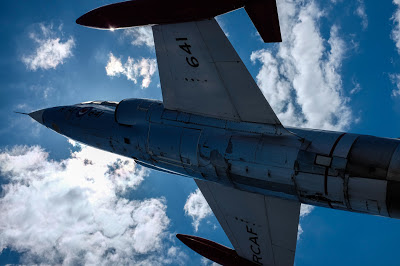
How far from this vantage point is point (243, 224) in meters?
9.59

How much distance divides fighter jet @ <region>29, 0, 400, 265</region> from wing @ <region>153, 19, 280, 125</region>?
3cm

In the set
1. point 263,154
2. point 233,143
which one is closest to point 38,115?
point 233,143

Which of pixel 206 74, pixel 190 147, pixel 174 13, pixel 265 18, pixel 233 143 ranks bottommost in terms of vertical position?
pixel 190 147

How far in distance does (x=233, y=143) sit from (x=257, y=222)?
3363 mm

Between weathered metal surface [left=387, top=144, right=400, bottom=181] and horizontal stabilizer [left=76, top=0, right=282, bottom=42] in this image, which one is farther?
horizontal stabilizer [left=76, top=0, right=282, bottom=42]

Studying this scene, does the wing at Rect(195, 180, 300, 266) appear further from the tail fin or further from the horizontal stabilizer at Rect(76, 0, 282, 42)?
the horizontal stabilizer at Rect(76, 0, 282, 42)

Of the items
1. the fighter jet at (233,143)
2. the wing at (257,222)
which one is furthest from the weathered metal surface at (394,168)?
the wing at (257,222)

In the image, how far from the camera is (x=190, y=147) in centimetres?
805

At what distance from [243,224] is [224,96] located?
4623 millimetres

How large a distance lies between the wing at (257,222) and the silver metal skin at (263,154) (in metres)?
1.37

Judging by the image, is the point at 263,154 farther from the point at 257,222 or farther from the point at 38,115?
the point at 38,115

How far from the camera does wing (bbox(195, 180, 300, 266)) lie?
8.80 m

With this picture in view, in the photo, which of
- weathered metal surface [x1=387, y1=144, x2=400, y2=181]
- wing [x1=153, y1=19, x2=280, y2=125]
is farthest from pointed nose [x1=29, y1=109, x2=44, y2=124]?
weathered metal surface [x1=387, y1=144, x2=400, y2=181]

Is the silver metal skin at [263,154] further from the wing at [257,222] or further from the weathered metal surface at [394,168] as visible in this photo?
the wing at [257,222]
